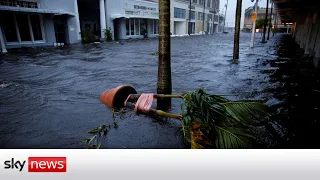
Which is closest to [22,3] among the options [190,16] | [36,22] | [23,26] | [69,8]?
[23,26]

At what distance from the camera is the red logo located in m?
2.21

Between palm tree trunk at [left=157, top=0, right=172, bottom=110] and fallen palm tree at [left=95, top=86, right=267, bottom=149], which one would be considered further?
palm tree trunk at [left=157, top=0, right=172, bottom=110]

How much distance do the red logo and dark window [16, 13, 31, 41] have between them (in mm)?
20942

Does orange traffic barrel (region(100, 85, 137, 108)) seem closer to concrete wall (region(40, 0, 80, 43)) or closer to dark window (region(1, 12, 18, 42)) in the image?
dark window (region(1, 12, 18, 42))

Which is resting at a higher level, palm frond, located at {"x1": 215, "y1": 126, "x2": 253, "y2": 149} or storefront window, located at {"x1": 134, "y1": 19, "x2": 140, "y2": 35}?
storefront window, located at {"x1": 134, "y1": 19, "x2": 140, "y2": 35}

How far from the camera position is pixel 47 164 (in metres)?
2.21

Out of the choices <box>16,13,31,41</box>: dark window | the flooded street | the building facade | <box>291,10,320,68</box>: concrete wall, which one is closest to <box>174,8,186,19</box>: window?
the building facade

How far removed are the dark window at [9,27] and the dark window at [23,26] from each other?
519mm

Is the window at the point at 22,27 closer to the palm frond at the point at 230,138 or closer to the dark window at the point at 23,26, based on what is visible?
the dark window at the point at 23,26

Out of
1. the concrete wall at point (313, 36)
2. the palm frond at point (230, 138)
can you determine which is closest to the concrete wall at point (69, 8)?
the concrete wall at point (313, 36)

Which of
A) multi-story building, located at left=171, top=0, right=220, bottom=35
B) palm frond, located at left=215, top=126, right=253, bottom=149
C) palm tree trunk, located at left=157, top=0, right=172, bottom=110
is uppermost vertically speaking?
multi-story building, located at left=171, top=0, right=220, bottom=35

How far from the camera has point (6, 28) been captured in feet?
60.1

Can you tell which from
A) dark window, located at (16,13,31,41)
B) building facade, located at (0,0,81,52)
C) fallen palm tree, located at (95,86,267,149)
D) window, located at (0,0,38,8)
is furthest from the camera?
dark window, located at (16,13,31,41)

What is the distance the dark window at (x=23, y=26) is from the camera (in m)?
19.1
